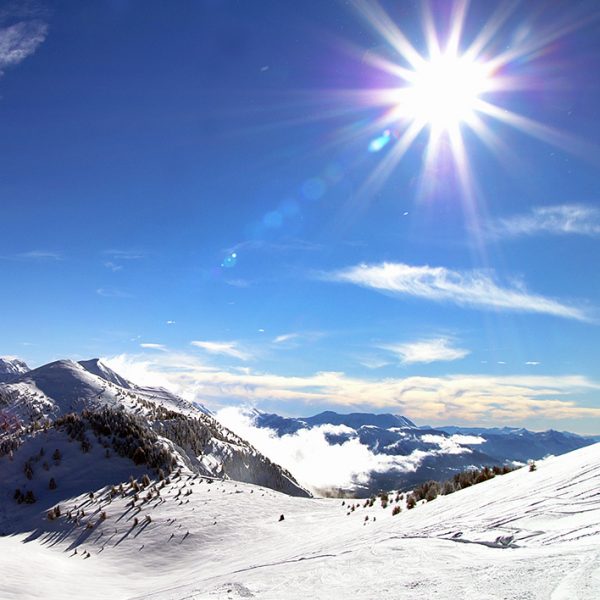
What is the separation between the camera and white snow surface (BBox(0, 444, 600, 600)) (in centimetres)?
536

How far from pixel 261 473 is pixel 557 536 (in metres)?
50.1

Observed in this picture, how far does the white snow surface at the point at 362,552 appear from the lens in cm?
536

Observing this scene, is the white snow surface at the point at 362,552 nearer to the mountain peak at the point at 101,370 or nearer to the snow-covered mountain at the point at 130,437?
the snow-covered mountain at the point at 130,437

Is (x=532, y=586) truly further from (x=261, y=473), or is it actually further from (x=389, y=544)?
(x=261, y=473)

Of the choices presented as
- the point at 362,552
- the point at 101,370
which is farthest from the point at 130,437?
the point at 101,370

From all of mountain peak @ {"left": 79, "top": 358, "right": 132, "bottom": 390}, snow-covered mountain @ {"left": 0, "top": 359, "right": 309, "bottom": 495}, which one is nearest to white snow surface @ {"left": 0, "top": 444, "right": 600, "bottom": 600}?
snow-covered mountain @ {"left": 0, "top": 359, "right": 309, "bottom": 495}

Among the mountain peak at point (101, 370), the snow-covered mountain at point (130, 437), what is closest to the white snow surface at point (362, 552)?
the snow-covered mountain at point (130, 437)

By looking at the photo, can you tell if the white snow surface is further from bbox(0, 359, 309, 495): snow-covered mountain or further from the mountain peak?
the mountain peak

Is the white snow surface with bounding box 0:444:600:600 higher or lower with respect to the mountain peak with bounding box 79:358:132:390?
lower

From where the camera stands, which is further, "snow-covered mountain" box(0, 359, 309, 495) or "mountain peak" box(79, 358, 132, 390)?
"mountain peak" box(79, 358, 132, 390)

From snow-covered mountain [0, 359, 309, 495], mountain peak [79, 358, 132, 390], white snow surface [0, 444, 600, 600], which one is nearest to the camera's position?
white snow surface [0, 444, 600, 600]

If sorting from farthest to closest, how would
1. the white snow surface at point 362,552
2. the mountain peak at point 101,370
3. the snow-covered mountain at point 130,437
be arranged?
the mountain peak at point 101,370, the snow-covered mountain at point 130,437, the white snow surface at point 362,552

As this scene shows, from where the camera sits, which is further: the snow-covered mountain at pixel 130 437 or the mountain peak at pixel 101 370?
the mountain peak at pixel 101 370

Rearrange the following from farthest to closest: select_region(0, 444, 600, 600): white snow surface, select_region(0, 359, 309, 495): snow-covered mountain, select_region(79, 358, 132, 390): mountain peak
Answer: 1. select_region(79, 358, 132, 390): mountain peak
2. select_region(0, 359, 309, 495): snow-covered mountain
3. select_region(0, 444, 600, 600): white snow surface
